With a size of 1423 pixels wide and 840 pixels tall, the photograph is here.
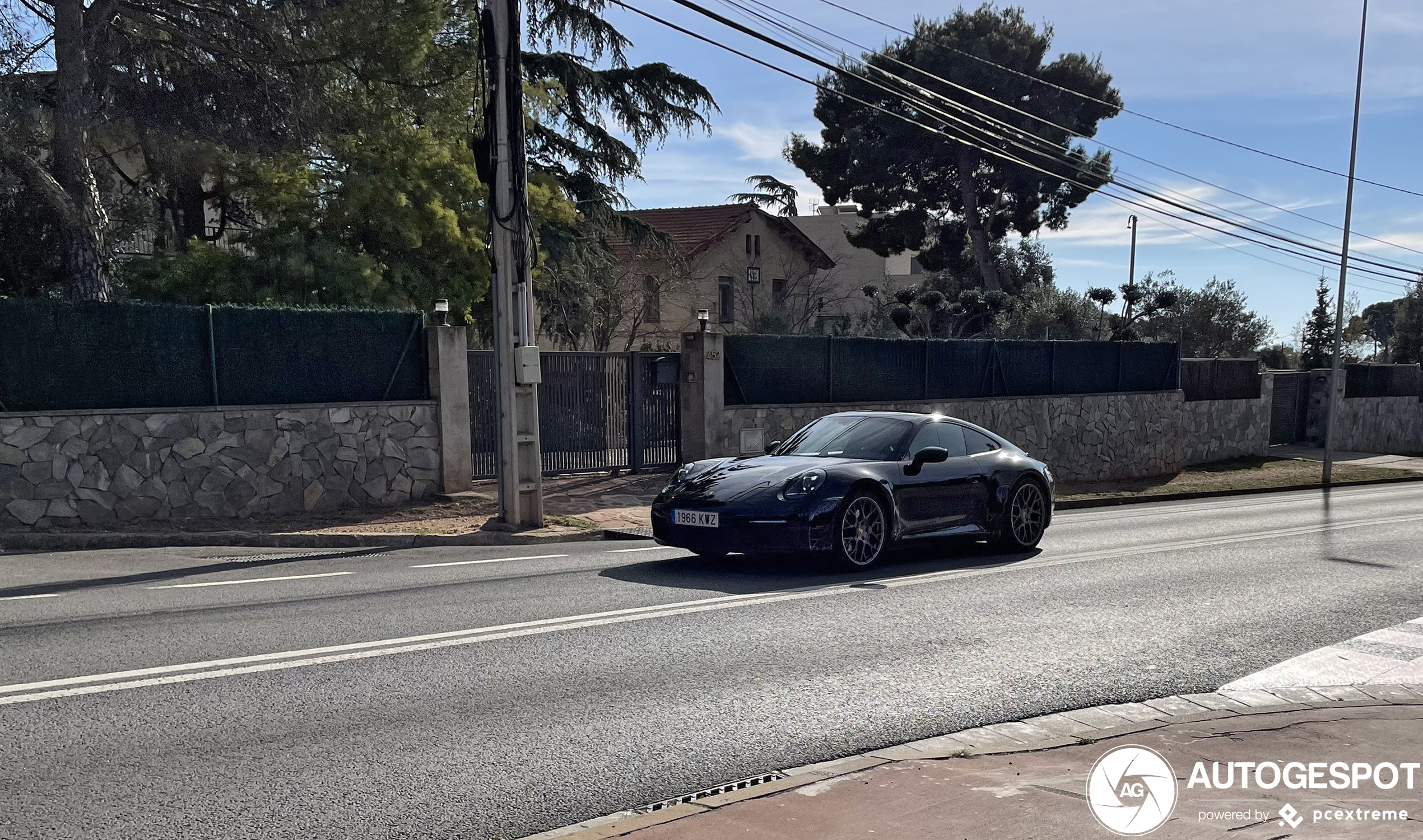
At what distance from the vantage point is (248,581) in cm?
971

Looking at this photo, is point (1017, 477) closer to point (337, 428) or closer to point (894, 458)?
point (894, 458)

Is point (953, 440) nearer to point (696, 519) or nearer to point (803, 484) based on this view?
point (803, 484)

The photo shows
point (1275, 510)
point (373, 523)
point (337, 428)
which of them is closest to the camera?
point (373, 523)

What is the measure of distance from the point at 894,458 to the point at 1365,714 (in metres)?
5.06

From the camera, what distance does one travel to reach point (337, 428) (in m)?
14.7

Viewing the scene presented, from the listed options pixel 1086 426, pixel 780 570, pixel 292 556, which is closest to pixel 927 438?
pixel 780 570

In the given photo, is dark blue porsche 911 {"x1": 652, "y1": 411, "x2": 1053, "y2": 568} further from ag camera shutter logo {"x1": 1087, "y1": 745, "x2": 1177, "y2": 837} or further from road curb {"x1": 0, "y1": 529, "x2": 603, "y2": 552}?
ag camera shutter logo {"x1": 1087, "y1": 745, "x2": 1177, "y2": 837}

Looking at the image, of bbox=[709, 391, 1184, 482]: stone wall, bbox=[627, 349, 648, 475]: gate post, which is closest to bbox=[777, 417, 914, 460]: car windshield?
bbox=[627, 349, 648, 475]: gate post

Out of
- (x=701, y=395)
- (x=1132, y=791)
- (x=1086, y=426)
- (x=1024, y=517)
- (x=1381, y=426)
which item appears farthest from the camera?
(x=1381, y=426)

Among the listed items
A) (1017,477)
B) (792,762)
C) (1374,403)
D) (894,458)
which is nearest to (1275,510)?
(1017,477)

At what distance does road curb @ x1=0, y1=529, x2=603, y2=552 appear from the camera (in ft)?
39.5

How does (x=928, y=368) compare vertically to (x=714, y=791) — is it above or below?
above

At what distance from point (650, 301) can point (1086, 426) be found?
14.6 m

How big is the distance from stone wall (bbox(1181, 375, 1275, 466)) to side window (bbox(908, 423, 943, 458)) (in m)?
19.6
